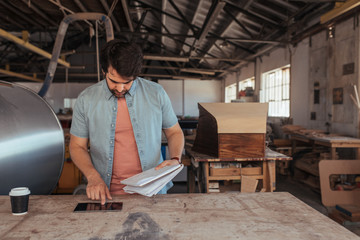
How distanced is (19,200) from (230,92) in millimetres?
13340

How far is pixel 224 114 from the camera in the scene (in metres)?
2.73

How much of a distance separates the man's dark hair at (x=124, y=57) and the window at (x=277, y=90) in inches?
279

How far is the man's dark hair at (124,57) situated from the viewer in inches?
51.1

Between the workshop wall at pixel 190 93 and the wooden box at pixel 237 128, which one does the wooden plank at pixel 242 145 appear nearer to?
the wooden box at pixel 237 128

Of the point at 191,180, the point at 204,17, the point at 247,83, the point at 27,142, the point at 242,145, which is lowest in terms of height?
the point at 191,180

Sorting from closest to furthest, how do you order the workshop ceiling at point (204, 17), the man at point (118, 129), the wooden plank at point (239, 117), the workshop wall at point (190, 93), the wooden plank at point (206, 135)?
the man at point (118, 129) → the wooden plank at point (239, 117) → the wooden plank at point (206, 135) → the workshop ceiling at point (204, 17) → the workshop wall at point (190, 93)

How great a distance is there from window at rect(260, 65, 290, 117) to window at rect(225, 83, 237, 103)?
3.79 metres

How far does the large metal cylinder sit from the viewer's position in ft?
5.28

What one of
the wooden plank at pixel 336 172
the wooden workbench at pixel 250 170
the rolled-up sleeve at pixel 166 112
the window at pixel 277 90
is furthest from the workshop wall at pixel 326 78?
the rolled-up sleeve at pixel 166 112

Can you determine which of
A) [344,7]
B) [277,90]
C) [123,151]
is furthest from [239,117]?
[277,90]

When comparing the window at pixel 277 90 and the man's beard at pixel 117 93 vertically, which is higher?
the window at pixel 277 90

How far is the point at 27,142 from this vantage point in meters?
1.74

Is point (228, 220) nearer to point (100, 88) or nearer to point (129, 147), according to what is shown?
point (129, 147)

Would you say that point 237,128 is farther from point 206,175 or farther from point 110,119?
point 110,119
